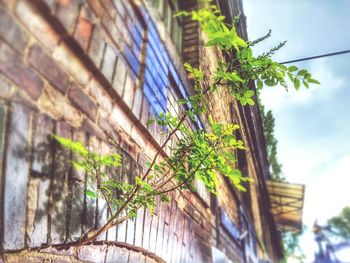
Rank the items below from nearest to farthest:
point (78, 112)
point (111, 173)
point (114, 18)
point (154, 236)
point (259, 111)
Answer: point (78, 112), point (111, 173), point (114, 18), point (154, 236), point (259, 111)

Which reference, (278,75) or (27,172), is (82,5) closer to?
(27,172)

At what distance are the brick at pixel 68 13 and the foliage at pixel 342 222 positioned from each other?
44613 millimetres

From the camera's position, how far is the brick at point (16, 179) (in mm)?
730

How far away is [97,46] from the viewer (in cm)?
117

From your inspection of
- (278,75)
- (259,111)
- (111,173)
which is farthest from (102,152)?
(259,111)

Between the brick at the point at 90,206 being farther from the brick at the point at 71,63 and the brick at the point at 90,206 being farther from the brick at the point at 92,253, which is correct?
the brick at the point at 71,63

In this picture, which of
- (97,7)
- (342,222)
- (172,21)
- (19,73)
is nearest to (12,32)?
(19,73)

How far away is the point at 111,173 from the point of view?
1.21 m

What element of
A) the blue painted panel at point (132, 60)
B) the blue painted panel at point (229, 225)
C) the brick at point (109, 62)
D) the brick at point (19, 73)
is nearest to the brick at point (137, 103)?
the blue painted panel at point (132, 60)

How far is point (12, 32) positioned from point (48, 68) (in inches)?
6.0

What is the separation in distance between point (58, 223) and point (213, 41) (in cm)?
81

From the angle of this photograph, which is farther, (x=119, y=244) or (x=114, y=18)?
(x=114, y=18)

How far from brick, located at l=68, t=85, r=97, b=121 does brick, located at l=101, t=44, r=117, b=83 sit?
0.46 feet

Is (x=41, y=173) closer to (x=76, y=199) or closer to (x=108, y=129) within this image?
(x=76, y=199)
